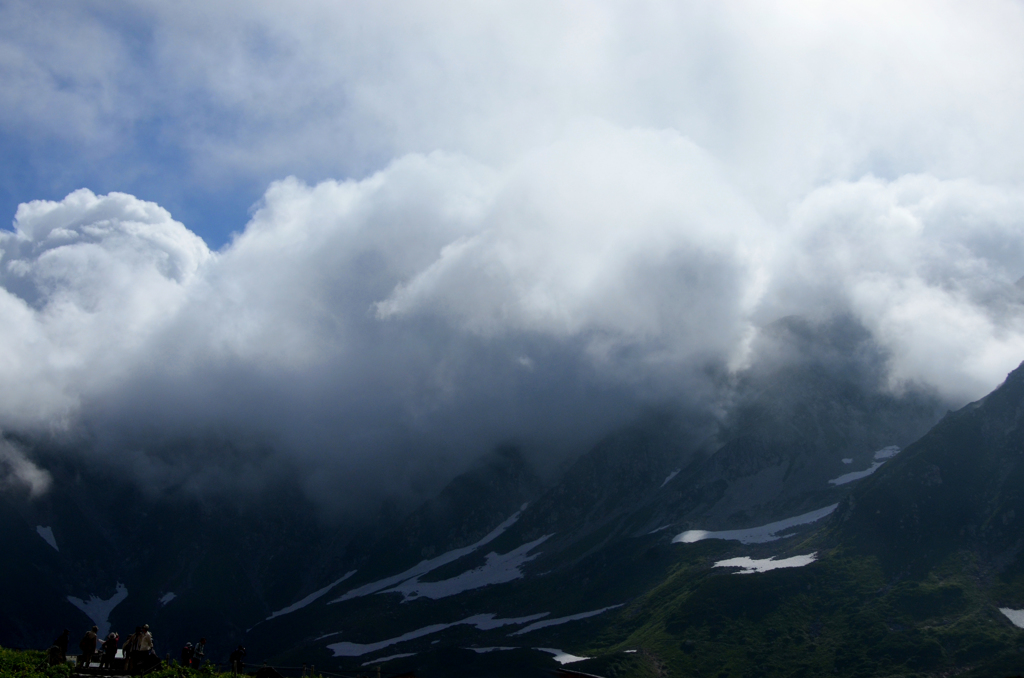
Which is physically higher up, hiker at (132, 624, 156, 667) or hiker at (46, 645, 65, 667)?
hiker at (46, 645, 65, 667)

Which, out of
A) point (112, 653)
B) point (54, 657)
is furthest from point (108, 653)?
point (54, 657)

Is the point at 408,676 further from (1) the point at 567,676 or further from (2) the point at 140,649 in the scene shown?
(2) the point at 140,649

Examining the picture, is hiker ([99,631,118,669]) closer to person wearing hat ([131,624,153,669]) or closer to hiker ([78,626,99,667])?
hiker ([78,626,99,667])

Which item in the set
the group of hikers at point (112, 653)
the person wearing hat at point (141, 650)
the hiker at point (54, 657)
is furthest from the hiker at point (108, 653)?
the hiker at point (54, 657)

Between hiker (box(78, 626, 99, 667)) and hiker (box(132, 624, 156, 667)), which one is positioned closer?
hiker (box(78, 626, 99, 667))

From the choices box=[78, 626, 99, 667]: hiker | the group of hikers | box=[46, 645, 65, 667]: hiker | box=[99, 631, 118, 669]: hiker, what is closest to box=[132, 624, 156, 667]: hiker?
the group of hikers

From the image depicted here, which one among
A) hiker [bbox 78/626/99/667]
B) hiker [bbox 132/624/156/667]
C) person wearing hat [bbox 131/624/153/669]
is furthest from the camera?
hiker [bbox 132/624/156/667]

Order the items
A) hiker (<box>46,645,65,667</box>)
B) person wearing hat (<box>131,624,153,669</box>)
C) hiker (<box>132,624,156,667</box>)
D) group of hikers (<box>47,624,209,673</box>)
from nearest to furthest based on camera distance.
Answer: hiker (<box>46,645,65,667</box>)
group of hikers (<box>47,624,209,673</box>)
person wearing hat (<box>131,624,153,669</box>)
hiker (<box>132,624,156,667</box>)

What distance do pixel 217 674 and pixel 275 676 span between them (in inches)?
197

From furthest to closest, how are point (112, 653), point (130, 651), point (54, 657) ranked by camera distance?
point (112, 653) < point (130, 651) < point (54, 657)

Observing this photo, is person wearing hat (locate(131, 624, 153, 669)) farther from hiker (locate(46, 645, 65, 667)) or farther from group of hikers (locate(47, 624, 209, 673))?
hiker (locate(46, 645, 65, 667))

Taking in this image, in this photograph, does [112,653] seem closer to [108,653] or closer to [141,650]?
[108,653]

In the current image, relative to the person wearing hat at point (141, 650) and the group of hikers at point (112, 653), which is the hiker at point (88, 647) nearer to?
the group of hikers at point (112, 653)

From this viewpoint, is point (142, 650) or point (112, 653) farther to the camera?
point (112, 653)
